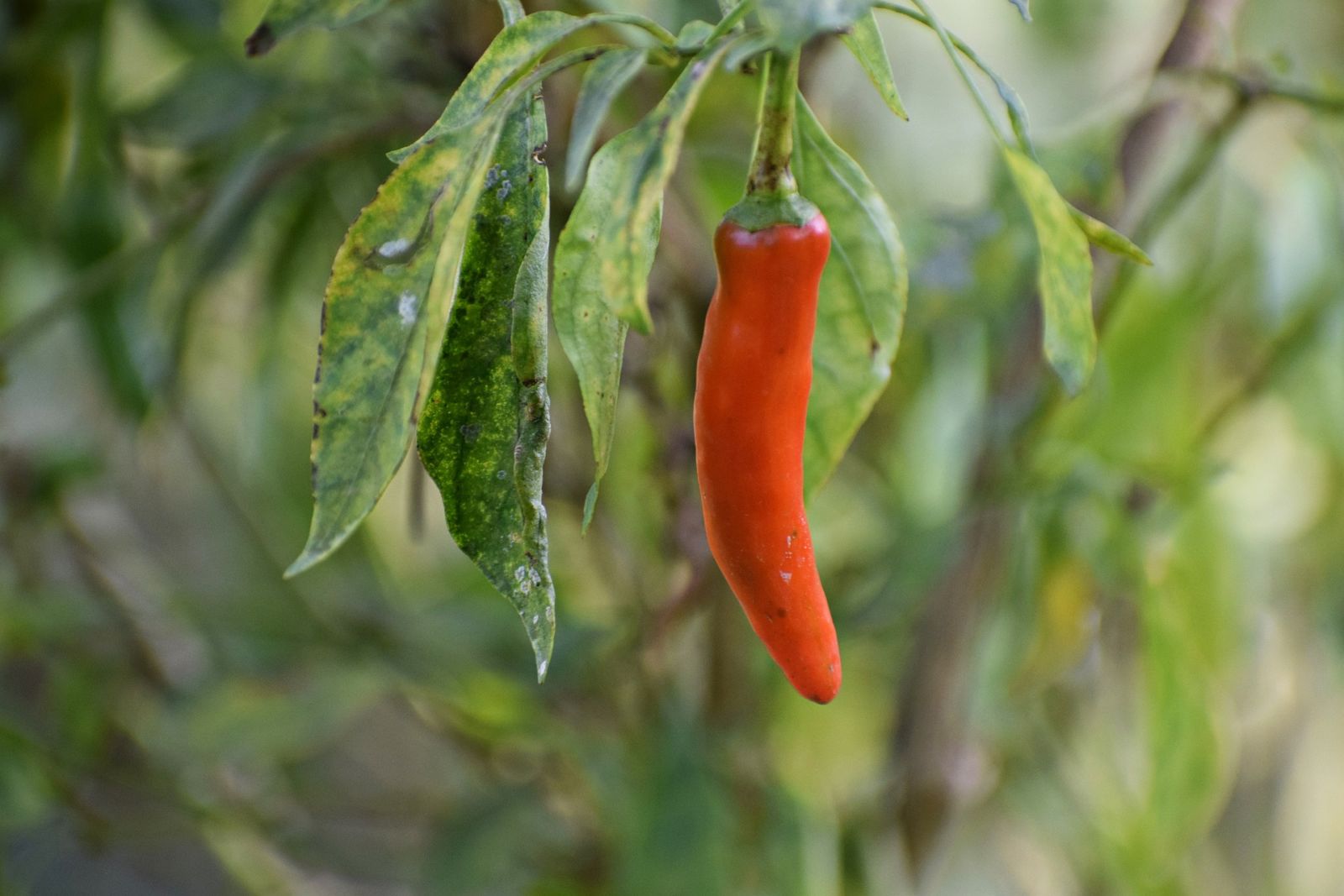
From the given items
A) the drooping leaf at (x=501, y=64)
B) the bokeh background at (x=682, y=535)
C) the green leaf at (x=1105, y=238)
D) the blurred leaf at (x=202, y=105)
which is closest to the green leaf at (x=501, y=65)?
the drooping leaf at (x=501, y=64)

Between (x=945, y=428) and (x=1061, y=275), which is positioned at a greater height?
(x=1061, y=275)

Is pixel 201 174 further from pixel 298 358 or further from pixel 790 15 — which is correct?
pixel 790 15

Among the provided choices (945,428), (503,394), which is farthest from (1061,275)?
(945,428)

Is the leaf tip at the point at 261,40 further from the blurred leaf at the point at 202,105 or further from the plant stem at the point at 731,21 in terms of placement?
the blurred leaf at the point at 202,105

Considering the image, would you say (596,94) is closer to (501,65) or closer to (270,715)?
(501,65)

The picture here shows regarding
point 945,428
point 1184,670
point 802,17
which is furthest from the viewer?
point 945,428

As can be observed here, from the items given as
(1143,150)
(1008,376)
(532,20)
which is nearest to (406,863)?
(1008,376)
